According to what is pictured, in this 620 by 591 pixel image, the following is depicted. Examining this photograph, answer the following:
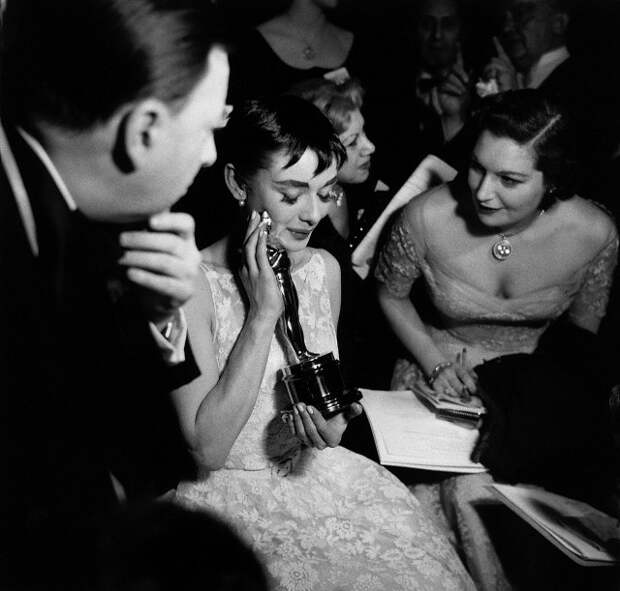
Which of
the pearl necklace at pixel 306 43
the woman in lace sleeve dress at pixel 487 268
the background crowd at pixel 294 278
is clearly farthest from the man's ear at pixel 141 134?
the pearl necklace at pixel 306 43

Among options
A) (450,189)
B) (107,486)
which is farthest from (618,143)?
(107,486)

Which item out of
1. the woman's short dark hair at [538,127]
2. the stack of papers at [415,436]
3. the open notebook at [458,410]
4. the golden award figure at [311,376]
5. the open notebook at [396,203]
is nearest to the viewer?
the golden award figure at [311,376]

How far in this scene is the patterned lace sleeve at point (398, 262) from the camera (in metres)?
2.13

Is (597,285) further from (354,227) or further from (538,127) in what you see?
(354,227)

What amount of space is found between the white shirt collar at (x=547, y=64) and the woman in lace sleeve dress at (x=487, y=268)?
2.39 feet

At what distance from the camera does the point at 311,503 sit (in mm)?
1407

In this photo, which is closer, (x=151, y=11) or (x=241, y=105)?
(x=151, y=11)

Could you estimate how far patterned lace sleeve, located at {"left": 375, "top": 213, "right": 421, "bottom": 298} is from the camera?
2129mm

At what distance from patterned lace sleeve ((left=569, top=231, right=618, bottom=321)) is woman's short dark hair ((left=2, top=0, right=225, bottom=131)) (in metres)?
1.78

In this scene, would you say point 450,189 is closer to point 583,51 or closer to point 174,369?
point 583,51

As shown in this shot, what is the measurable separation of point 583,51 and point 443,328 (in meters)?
1.36

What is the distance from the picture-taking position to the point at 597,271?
210 centimetres

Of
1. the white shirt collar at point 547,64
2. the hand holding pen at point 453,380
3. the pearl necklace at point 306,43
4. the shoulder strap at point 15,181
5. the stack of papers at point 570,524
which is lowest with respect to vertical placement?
the hand holding pen at point 453,380

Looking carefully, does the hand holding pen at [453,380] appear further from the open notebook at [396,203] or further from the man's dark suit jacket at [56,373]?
the man's dark suit jacket at [56,373]
